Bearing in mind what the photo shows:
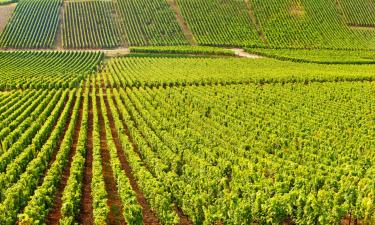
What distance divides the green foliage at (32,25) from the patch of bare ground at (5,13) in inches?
52.6

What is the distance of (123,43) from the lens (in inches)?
4294

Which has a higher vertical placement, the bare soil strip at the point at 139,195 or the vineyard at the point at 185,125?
the vineyard at the point at 185,125

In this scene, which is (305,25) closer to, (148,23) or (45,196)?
(148,23)

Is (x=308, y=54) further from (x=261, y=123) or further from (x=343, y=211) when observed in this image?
(x=343, y=211)

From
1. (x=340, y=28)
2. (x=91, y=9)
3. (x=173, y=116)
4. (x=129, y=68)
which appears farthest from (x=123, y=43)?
(x=173, y=116)

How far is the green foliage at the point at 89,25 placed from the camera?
10769 centimetres

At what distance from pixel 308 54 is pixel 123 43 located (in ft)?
141

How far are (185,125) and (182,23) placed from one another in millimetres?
83335

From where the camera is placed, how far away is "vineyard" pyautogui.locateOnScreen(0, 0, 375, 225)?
2353 cm

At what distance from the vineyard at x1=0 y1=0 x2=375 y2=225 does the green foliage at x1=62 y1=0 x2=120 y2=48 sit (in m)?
0.62

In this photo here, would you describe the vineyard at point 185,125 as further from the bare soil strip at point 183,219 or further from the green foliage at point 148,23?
the green foliage at point 148,23

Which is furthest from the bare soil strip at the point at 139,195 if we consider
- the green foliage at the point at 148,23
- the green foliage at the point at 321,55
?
the green foliage at the point at 148,23

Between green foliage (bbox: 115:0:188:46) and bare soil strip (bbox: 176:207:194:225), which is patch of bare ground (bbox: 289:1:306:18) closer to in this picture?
green foliage (bbox: 115:0:188:46)

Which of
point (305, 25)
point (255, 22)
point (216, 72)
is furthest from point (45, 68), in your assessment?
point (305, 25)
